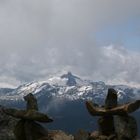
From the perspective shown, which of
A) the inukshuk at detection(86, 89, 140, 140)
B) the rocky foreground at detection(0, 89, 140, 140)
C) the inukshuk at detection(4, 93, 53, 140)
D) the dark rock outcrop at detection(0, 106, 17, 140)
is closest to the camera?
the rocky foreground at detection(0, 89, 140, 140)

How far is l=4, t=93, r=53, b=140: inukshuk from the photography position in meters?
41.7

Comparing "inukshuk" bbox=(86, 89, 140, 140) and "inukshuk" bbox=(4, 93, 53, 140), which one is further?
"inukshuk" bbox=(4, 93, 53, 140)

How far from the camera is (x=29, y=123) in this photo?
42531 mm

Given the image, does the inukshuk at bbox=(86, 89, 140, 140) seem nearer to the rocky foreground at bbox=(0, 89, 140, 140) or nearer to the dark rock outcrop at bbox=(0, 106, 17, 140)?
the rocky foreground at bbox=(0, 89, 140, 140)

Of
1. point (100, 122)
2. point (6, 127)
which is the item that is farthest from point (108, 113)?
point (6, 127)

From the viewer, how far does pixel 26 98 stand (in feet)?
141

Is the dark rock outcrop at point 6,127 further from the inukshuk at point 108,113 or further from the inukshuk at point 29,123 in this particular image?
the inukshuk at point 108,113

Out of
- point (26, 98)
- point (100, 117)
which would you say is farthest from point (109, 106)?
point (26, 98)

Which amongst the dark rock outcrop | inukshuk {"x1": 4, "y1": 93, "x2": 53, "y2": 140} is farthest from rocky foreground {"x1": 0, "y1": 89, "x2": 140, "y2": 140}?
the dark rock outcrop

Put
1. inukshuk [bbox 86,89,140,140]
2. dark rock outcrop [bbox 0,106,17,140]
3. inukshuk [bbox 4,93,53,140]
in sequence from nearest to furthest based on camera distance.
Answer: inukshuk [bbox 86,89,140,140]
inukshuk [bbox 4,93,53,140]
dark rock outcrop [bbox 0,106,17,140]

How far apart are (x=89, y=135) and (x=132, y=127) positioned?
4.06 meters

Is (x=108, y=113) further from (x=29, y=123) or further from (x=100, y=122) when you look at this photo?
(x=29, y=123)

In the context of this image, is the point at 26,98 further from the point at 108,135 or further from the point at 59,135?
the point at 108,135

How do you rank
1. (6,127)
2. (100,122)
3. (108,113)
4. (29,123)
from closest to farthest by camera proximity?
1. (108,113)
2. (100,122)
3. (29,123)
4. (6,127)
